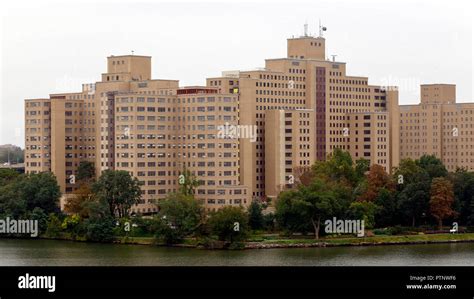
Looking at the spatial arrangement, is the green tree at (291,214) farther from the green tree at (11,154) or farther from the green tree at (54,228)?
the green tree at (11,154)

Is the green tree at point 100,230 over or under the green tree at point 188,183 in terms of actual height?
under

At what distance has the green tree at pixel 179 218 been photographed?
5781cm

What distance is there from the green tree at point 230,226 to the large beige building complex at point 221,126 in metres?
8.54

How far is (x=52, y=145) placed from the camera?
242ft

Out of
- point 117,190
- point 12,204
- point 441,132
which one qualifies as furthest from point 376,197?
point 441,132

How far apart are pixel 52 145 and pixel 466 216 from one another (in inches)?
983

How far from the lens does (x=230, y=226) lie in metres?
56.1

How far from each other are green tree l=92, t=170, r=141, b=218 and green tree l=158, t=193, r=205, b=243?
13.8ft

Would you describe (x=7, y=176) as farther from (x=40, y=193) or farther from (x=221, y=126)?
(x=221, y=126)

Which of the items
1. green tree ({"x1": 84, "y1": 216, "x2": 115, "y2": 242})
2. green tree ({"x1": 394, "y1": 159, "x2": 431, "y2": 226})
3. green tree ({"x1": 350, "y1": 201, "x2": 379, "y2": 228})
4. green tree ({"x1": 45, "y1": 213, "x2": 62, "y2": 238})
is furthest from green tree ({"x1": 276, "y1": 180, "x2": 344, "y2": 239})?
green tree ({"x1": 45, "y1": 213, "x2": 62, "y2": 238})

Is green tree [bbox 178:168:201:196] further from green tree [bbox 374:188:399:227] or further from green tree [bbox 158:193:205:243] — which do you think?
green tree [bbox 374:188:399:227]

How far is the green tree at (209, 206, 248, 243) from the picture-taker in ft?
184

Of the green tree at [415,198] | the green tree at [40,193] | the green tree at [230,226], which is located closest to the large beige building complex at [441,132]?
the green tree at [415,198]
